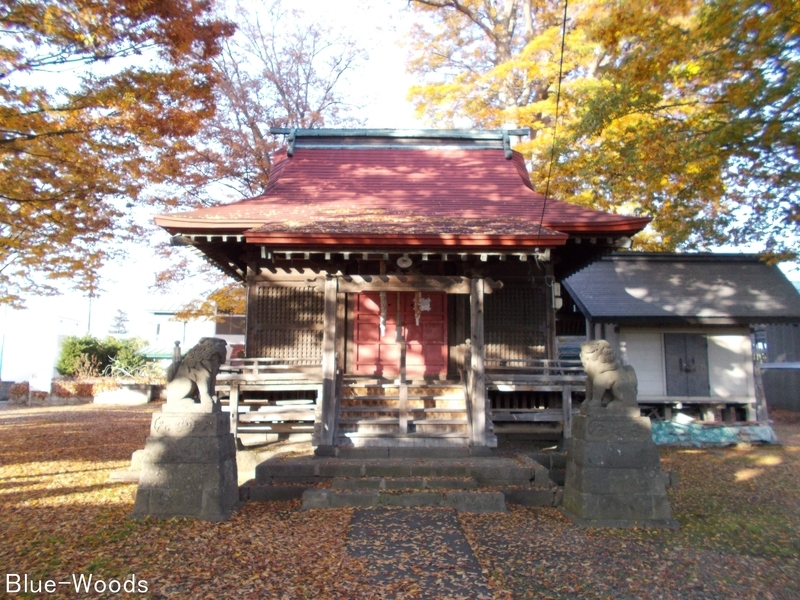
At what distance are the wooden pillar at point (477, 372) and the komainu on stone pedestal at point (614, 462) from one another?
6.09 ft

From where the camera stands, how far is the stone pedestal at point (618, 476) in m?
6.14

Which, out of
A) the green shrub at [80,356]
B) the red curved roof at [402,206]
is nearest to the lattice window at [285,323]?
the red curved roof at [402,206]

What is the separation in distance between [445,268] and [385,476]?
170 inches

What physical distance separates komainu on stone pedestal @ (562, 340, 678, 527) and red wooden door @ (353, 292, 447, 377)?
452 centimetres

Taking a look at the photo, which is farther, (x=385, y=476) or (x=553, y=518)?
(x=385, y=476)

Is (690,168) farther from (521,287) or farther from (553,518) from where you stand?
(553,518)

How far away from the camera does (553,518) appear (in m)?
6.45

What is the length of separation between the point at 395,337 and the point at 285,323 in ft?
7.17

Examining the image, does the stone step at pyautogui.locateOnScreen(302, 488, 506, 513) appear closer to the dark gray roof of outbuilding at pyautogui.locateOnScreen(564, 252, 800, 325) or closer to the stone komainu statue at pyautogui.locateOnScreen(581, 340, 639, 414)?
the stone komainu statue at pyautogui.locateOnScreen(581, 340, 639, 414)

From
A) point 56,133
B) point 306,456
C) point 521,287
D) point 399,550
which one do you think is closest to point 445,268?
point 521,287

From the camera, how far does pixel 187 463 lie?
6281 mm

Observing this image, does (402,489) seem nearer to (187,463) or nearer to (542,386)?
(187,463)

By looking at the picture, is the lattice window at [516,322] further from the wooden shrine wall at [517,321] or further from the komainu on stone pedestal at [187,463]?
the komainu on stone pedestal at [187,463]

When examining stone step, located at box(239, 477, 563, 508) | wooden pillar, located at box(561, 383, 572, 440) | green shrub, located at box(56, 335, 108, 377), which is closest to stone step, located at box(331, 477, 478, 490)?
stone step, located at box(239, 477, 563, 508)
